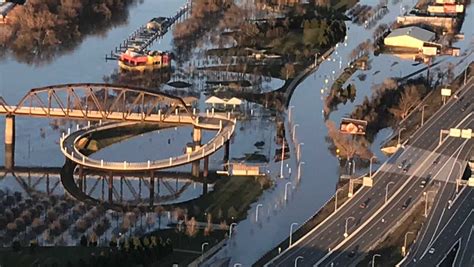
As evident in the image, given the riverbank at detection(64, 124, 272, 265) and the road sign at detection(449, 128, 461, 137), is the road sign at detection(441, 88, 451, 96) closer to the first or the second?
the road sign at detection(449, 128, 461, 137)

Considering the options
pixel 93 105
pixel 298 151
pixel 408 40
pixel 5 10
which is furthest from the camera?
pixel 5 10

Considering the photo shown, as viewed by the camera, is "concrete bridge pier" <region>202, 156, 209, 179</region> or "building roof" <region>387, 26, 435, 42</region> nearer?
"concrete bridge pier" <region>202, 156, 209, 179</region>

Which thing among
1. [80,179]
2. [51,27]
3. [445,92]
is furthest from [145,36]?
[80,179]

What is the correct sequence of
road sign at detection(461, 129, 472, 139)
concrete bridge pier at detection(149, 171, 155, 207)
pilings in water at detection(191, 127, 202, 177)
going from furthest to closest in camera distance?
road sign at detection(461, 129, 472, 139)
pilings in water at detection(191, 127, 202, 177)
concrete bridge pier at detection(149, 171, 155, 207)

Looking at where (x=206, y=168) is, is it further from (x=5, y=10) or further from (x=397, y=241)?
(x=5, y=10)

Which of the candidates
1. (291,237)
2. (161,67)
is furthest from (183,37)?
(291,237)

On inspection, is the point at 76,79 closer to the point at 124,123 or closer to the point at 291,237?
the point at 124,123

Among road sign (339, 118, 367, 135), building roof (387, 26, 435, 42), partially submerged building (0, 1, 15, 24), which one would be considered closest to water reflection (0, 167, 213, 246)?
road sign (339, 118, 367, 135)
